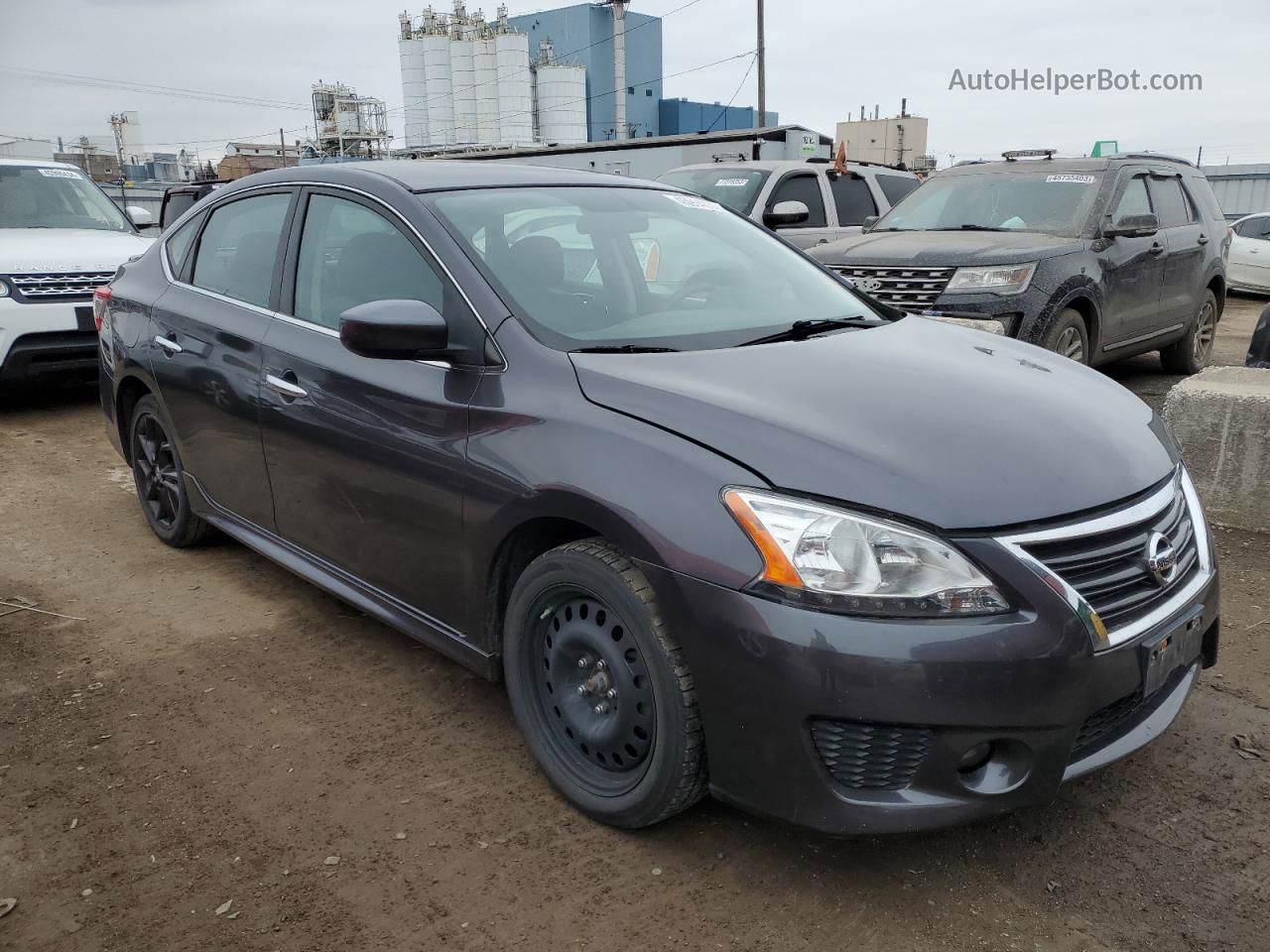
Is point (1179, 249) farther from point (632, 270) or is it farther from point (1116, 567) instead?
point (1116, 567)

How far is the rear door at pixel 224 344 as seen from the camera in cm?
370

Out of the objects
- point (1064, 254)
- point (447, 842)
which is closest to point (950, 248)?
point (1064, 254)

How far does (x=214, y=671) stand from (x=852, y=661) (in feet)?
7.88

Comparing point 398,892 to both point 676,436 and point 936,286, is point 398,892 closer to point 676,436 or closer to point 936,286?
point 676,436

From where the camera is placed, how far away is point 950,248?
699 centimetres

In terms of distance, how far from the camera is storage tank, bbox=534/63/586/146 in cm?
4953

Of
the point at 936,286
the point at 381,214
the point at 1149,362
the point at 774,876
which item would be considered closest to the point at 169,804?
the point at 774,876

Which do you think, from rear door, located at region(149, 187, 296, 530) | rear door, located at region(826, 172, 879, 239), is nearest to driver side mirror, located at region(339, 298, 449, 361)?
rear door, located at region(149, 187, 296, 530)

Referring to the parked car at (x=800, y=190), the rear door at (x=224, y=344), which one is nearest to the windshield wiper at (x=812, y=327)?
the rear door at (x=224, y=344)

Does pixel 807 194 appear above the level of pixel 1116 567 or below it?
above

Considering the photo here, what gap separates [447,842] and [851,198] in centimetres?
938

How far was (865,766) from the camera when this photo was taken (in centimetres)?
217

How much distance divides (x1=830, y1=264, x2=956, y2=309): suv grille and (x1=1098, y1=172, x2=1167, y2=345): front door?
1288 mm

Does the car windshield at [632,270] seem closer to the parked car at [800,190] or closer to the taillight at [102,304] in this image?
the taillight at [102,304]
